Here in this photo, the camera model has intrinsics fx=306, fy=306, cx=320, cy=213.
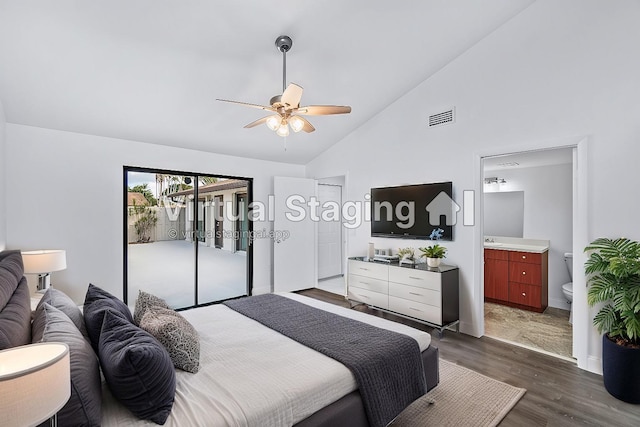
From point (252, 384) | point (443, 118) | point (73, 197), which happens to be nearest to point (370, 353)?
point (252, 384)

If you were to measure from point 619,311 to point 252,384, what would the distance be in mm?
2898

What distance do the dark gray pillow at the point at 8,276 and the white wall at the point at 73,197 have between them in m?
1.22

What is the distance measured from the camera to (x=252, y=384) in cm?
156

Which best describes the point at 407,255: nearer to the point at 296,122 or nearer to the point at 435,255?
the point at 435,255

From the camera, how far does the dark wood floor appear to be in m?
2.14

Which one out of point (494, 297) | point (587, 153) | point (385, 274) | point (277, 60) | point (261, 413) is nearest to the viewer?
point (261, 413)

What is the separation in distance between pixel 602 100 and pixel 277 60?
3054 mm

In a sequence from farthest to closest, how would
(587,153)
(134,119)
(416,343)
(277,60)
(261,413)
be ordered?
(134,119), (277,60), (587,153), (416,343), (261,413)

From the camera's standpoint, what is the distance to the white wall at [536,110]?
263 cm

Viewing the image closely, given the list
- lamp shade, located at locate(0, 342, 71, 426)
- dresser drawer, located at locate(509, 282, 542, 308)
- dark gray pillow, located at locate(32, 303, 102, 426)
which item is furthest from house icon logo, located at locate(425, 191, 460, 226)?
lamp shade, located at locate(0, 342, 71, 426)

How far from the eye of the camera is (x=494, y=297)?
4684 millimetres

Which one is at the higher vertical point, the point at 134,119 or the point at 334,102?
the point at 334,102

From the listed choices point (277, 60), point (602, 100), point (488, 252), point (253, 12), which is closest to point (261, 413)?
point (253, 12)

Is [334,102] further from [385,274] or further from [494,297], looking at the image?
[494,297]
